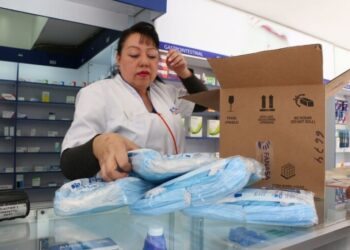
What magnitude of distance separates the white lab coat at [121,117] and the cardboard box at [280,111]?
1.02ft

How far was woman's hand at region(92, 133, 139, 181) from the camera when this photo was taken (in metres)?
0.59

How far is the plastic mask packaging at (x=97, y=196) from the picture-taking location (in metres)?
0.55

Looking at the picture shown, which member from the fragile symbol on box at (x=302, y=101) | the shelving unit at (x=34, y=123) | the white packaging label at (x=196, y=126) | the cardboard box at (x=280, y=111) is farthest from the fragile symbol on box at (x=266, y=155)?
the shelving unit at (x=34, y=123)

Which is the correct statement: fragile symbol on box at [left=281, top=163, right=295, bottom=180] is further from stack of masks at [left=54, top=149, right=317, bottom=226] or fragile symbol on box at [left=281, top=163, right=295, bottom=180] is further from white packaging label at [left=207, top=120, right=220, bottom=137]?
white packaging label at [left=207, top=120, right=220, bottom=137]

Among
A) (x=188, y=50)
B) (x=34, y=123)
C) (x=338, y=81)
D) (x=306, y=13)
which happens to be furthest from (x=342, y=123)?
(x=338, y=81)

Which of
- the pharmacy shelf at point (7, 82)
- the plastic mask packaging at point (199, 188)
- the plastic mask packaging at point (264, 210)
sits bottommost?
the plastic mask packaging at point (264, 210)

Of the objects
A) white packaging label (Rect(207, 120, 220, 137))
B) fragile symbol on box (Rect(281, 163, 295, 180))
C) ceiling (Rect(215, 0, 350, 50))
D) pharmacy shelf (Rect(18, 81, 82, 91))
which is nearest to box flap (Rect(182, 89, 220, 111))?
fragile symbol on box (Rect(281, 163, 295, 180))

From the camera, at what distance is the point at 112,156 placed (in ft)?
1.99

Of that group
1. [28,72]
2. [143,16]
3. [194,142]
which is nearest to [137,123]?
[143,16]

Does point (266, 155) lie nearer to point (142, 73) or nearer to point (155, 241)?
point (155, 241)

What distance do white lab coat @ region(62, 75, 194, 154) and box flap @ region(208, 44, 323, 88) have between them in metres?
0.34

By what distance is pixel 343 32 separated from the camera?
4.44m

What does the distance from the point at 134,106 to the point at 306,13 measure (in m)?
3.42

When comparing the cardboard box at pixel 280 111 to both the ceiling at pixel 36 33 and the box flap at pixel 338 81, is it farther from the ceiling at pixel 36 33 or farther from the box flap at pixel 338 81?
the ceiling at pixel 36 33
